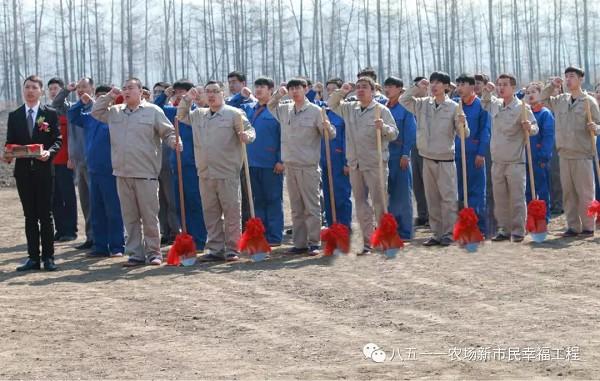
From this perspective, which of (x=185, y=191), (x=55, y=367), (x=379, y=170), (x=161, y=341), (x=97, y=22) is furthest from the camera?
(x=97, y=22)

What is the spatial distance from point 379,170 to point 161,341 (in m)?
4.90

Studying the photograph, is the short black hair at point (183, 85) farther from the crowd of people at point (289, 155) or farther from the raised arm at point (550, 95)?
the raised arm at point (550, 95)

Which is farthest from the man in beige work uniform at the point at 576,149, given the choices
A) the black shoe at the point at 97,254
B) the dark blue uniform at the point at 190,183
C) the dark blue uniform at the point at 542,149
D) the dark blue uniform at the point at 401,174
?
the black shoe at the point at 97,254

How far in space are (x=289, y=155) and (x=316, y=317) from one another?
3.99 m

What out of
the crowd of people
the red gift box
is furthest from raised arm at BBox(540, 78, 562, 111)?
the red gift box

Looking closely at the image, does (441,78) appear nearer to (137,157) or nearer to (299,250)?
(299,250)

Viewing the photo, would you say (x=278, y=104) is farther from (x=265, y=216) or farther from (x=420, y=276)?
(x=420, y=276)

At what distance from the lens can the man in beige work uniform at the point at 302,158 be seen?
12.0 meters

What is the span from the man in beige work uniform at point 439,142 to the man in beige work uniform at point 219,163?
212 cm

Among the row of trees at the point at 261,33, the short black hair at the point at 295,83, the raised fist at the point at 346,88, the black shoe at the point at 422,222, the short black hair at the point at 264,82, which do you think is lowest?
the black shoe at the point at 422,222

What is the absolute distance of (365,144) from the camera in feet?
39.5

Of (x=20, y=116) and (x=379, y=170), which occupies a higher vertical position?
(x=20, y=116)

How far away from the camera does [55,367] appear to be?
7.03 m

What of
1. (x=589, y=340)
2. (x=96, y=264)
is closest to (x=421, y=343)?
(x=589, y=340)
